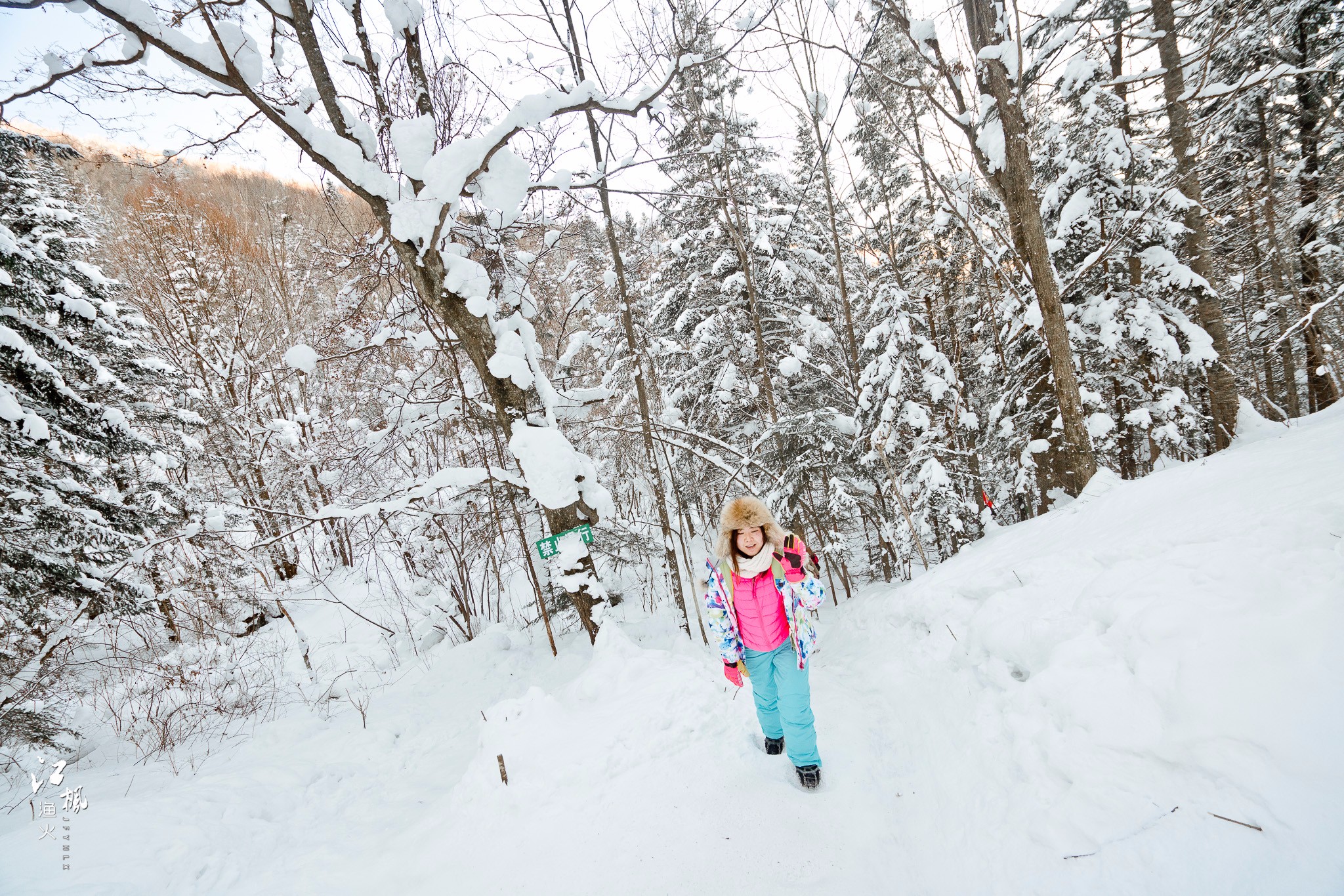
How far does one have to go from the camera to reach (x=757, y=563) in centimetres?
323

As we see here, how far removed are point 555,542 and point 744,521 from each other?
2571mm

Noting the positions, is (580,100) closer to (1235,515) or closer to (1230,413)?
(1235,515)

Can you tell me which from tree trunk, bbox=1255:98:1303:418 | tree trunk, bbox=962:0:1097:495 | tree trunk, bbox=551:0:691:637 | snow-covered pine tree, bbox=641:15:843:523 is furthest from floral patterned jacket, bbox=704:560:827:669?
tree trunk, bbox=1255:98:1303:418

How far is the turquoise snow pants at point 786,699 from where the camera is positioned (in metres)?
3.14

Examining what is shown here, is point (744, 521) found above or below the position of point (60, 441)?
below

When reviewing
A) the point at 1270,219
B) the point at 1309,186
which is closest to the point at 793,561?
the point at 1270,219

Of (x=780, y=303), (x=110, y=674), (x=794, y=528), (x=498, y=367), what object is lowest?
(x=794, y=528)

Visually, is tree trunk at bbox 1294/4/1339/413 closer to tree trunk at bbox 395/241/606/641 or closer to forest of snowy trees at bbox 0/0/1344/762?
forest of snowy trees at bbox 0/0/1344/762

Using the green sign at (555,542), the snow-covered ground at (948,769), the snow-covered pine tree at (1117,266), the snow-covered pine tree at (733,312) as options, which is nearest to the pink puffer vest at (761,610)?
the snow-covered ground at (948,769)

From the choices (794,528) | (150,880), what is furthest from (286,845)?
(794,528)

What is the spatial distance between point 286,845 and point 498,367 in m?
3.92

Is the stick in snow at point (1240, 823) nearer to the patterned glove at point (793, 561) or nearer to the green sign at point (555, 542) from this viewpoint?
the patterned glove at point (793, 561)

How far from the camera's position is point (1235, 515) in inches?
115

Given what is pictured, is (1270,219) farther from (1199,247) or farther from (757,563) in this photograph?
(757,563)
